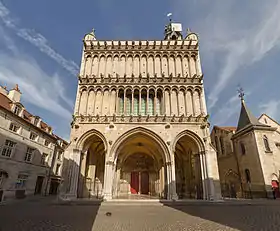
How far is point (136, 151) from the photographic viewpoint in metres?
18.7

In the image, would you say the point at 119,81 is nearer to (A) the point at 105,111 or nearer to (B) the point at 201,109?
(A) the point at 105,111

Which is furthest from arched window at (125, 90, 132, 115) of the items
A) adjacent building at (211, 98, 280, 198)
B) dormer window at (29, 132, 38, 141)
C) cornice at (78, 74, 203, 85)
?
adjacent building at (211, 98, 280, 198)

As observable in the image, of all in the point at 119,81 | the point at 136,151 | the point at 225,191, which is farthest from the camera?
the point at 225,191

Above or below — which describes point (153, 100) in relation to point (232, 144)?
above

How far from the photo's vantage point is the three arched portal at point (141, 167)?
46.0ft

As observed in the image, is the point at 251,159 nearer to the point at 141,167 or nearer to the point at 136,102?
the point at 141,167

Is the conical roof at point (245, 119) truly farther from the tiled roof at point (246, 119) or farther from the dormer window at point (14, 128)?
the dormer window at point (14, 128)

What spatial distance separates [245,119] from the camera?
20.6 m

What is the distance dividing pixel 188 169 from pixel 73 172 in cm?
1164

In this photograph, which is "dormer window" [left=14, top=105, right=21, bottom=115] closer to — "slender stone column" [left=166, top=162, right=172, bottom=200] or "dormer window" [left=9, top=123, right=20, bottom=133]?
"dormer window" [left=9, top=123, right=20, bottom=133]

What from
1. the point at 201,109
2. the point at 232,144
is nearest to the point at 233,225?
the point at 201,109

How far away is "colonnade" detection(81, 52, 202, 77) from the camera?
1753 cm

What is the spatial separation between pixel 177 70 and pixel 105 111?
9.28m

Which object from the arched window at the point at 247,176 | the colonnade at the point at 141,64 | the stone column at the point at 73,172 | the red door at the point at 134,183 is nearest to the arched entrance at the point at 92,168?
the stone column at the point at 73,172
